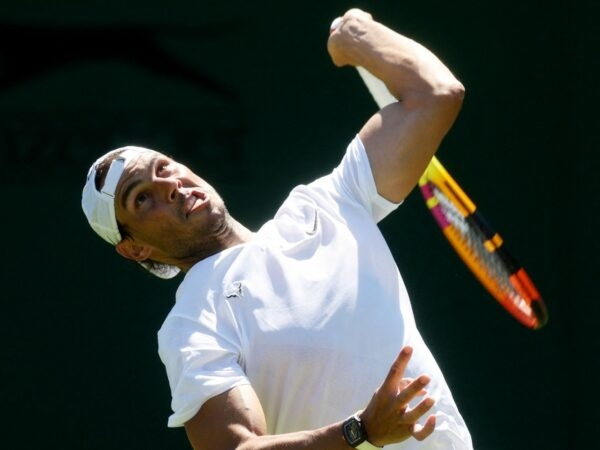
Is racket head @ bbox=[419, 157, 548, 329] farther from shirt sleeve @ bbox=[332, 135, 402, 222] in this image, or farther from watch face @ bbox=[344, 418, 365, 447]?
watch face @ bbox=[344, 418, 365, 447]

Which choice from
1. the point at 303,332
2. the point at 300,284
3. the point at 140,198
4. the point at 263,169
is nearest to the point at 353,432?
the point at 303,332

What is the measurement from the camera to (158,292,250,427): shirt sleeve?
3.43m

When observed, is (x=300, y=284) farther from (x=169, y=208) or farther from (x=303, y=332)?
(x=169, y=208)

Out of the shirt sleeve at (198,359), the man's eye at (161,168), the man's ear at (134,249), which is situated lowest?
the shirt sleeve at (198,359)

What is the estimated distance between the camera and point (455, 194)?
466 cm

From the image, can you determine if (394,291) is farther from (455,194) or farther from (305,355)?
(455,194)

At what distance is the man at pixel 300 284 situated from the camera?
349cm

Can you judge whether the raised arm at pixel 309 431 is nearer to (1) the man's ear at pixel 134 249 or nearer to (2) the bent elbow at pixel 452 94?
(1) the man's ear at pixel 134 249

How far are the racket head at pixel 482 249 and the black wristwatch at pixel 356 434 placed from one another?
1583 millimetres

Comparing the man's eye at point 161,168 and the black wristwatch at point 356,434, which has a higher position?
the man's eye at point 161,168

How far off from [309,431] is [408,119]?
2.83 ft

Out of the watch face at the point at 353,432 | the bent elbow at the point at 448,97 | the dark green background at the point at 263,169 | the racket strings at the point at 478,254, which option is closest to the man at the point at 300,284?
the bent elbow at the point at 448,97

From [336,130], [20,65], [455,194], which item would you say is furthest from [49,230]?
[455,194]

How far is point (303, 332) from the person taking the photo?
3.57 metres
